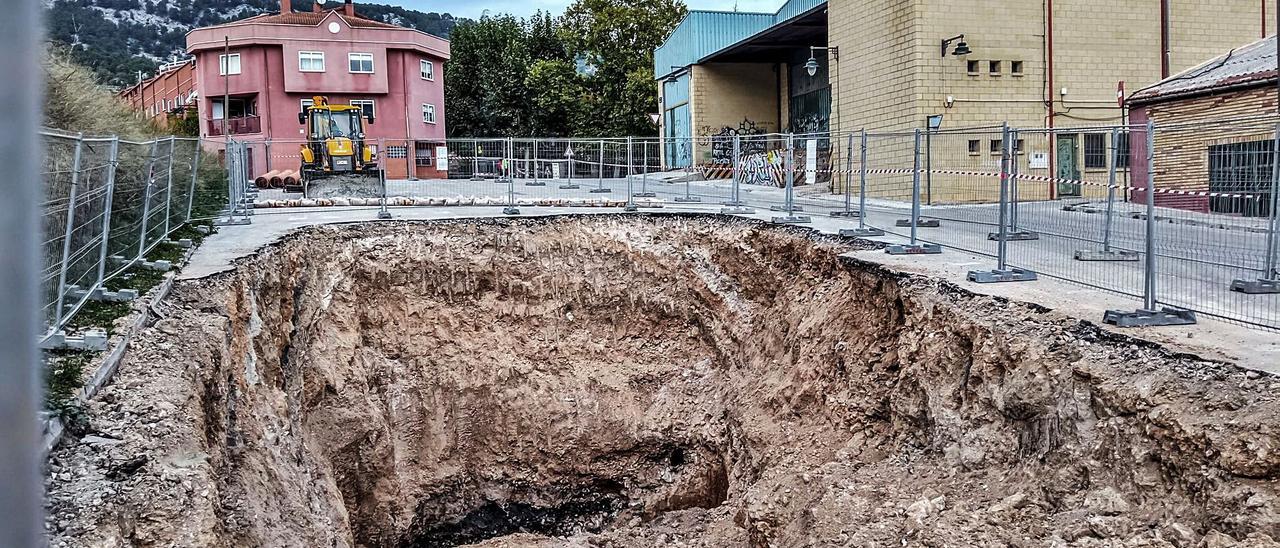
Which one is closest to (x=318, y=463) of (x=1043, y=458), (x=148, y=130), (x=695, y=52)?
(x=1043, y=458)

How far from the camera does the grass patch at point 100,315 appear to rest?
7.65 metres

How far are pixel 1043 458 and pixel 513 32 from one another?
56.3 meters

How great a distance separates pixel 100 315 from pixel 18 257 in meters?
7.87

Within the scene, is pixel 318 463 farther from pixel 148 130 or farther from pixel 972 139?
pixel 148 130

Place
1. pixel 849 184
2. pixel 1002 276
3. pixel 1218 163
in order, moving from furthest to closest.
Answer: pixel 849 184 → pixel 1002 276 → pixel 1218 163

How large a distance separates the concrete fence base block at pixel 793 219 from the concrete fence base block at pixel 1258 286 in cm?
701

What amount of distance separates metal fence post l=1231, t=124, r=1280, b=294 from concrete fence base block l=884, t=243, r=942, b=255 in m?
3.75

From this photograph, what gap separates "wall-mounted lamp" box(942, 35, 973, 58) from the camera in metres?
22.5

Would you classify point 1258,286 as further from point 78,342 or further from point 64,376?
point 78,342

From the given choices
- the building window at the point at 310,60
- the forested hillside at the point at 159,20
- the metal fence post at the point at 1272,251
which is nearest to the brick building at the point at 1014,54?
the metal fence post at the point at 1272,251

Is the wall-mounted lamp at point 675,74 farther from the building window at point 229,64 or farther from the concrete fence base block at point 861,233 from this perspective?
the concrete fence base block at point 861,233

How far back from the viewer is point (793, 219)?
16.0 meters

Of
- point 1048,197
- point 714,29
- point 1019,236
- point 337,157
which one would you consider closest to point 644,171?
point 337,157

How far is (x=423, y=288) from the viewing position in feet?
50.2
